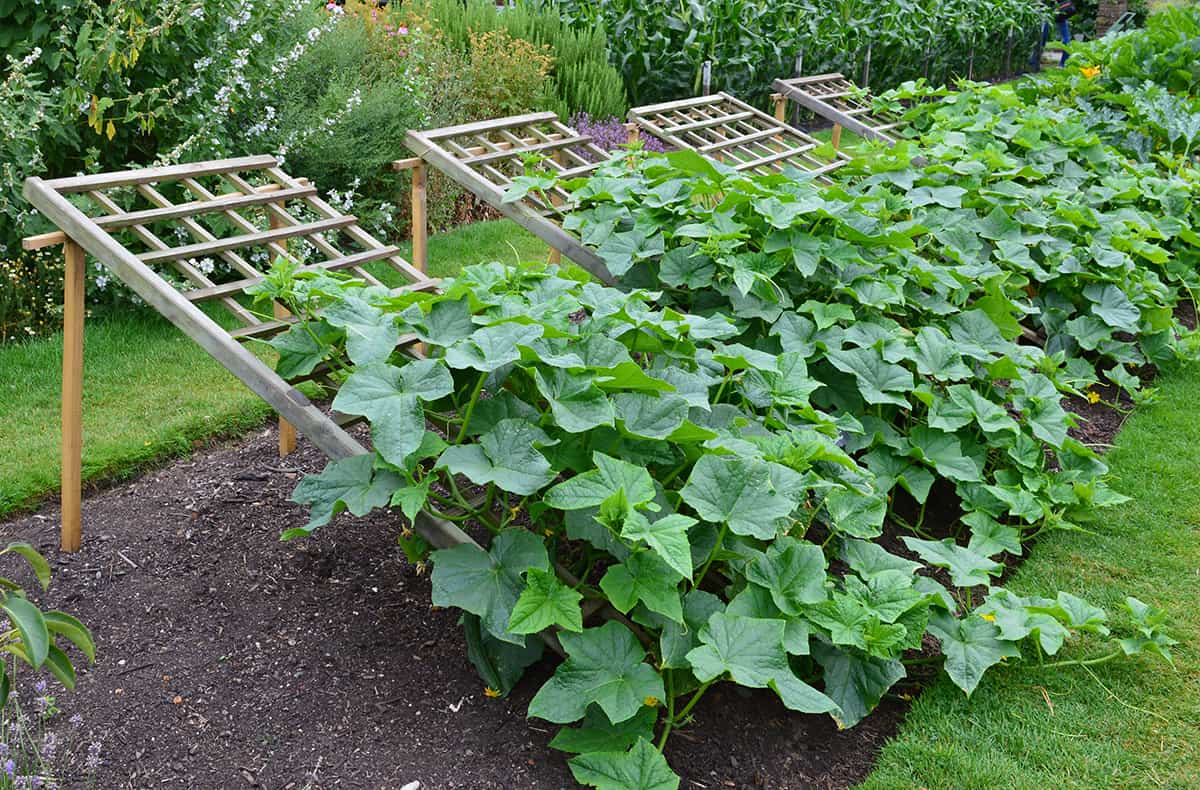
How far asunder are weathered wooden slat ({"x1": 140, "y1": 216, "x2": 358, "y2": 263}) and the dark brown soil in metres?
0.80

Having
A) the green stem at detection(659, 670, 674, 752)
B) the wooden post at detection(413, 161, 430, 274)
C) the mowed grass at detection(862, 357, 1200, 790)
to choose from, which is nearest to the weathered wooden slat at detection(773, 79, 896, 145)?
the wooden post at detection(413, 161, 430, 274)

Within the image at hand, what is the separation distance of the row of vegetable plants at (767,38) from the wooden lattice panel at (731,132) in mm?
3049

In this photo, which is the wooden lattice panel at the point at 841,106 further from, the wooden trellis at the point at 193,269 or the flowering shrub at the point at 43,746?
the flowering shrub at the point at 43,746

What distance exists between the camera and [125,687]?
251 centimetres

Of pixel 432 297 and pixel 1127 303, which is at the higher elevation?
pixel 432 297

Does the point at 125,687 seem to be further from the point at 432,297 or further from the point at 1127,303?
the point at 1127,303

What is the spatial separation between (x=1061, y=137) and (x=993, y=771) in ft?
14.0

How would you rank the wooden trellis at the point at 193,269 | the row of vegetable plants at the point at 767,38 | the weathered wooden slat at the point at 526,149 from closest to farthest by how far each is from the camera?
1. the wooden trellis at the point at 193,269
2. the weathered wooden slat at the point at 526,149
3. the row of vegetable plants at the point at 767,38

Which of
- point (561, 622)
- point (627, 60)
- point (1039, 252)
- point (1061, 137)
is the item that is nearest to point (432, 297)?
point (561, 622)

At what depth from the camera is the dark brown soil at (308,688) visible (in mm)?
2287

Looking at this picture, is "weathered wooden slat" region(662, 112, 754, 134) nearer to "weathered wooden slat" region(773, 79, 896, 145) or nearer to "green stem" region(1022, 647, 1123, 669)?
"weathered wooden slat" region(773, 79, 896, 145)

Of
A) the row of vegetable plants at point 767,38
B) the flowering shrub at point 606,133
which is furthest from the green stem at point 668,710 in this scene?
the row of vegetable plants at point 767,38

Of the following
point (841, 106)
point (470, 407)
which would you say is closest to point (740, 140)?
point (841, 106)

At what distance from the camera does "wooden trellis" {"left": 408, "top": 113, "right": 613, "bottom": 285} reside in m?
3.76
